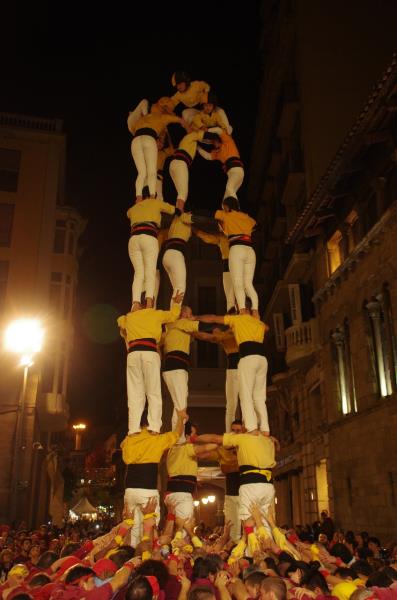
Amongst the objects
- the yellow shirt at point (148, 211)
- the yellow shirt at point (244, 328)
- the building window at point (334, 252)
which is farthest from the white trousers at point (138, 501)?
the building window at point (334, 252)

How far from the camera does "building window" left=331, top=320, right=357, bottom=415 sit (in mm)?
19172

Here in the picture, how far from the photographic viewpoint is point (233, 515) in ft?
37.4

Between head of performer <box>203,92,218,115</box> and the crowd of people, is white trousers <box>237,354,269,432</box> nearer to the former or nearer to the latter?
the crowd of people

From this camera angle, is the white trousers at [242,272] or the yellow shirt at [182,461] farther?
the white trousers at [242,272]

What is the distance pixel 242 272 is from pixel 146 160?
3109 millimetres

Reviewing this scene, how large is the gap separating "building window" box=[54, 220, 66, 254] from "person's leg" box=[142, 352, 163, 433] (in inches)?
772

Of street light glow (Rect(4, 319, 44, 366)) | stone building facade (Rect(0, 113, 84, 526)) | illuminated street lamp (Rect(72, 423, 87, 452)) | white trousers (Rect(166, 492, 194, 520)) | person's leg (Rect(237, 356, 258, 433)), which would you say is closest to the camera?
white trousers (Rect(166, 492, 194, 520))

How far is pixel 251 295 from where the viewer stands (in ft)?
38.3

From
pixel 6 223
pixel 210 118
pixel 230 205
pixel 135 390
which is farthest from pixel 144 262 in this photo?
pixel 6 223

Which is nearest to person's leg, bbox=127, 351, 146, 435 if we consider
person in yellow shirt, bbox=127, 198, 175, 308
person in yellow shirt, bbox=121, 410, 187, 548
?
person in yellow shirt, bbox=121, 410, 187, 548

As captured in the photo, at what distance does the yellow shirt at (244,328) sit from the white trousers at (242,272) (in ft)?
1.68

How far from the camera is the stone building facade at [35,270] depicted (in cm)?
2402

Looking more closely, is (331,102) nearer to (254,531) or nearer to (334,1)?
(334,1)

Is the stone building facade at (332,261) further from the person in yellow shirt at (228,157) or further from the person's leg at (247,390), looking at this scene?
the person's leg at (247,390)
